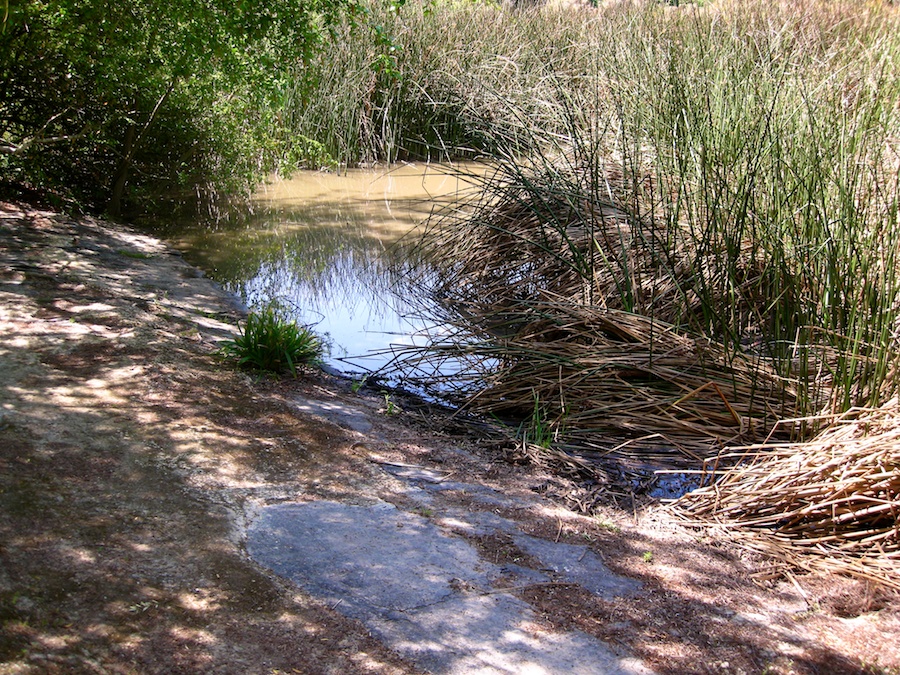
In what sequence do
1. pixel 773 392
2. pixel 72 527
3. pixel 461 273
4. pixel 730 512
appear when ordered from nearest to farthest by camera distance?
pixel 72 527, pixel 730 512, pixel 773 392, pixel 461 273

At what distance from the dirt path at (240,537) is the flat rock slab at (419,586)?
0.13ft

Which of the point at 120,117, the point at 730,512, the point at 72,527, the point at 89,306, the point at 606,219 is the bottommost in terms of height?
the point at 730,512

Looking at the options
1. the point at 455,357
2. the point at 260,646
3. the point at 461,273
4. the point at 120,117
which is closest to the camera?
the point at 260,646

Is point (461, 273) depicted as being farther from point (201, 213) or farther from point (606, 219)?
point (201, 213)

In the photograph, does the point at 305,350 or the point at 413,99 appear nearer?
the point at 305,350

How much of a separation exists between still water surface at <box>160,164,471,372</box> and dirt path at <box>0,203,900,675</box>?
1.17 metres

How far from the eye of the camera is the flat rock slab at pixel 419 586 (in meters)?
2.12

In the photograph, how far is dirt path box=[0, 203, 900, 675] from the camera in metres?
2.07

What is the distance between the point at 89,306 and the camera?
449 cm

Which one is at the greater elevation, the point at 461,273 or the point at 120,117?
the point at 120,117

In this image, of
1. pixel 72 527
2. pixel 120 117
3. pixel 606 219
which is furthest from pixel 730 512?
pixel 120 117

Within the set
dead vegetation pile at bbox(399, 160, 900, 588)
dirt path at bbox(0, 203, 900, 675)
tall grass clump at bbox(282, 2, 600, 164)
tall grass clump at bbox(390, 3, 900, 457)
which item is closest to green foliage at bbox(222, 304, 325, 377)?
dirt path at bbox(0, 203, 900, 675)

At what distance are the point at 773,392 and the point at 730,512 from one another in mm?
890

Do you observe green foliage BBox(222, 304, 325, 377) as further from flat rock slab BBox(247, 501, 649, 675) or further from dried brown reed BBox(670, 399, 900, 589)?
dried brown reed BBox(670, 399, 900, 589)
